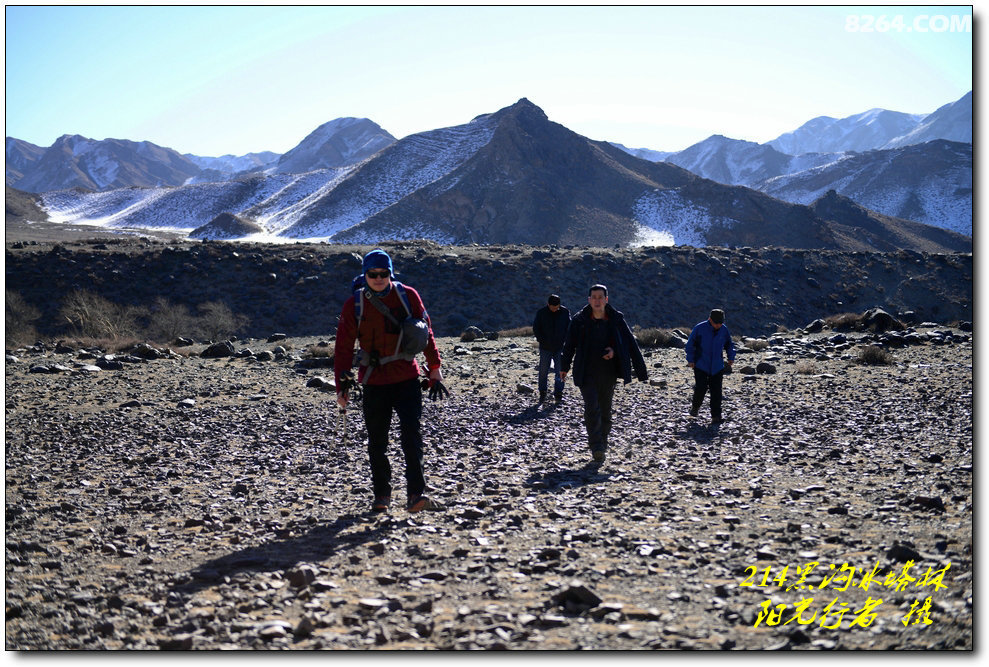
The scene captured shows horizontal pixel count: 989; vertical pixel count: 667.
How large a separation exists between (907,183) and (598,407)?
141062 millimetres

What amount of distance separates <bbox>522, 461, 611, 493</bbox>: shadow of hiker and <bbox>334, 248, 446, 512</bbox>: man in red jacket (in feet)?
5.00

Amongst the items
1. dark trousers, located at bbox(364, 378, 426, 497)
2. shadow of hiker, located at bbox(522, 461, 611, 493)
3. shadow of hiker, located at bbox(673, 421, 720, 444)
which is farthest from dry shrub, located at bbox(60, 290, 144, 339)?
dark trousers, located at bbox(364, 378, 426, 497)

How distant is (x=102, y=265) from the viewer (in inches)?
1428

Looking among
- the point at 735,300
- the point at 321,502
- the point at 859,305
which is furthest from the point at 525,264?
the point at 321,502

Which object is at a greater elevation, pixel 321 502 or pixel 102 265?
pixel 102 265

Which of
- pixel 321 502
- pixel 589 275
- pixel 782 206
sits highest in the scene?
pixel 782 206

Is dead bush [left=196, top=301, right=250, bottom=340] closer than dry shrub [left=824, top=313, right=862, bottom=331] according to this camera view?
Yes

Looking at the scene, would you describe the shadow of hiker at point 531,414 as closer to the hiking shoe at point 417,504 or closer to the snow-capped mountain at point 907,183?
the hiking shoe at point 417,504

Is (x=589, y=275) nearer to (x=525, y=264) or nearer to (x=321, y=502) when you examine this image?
(x=525, y=264)

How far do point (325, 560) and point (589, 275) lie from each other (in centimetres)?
3719

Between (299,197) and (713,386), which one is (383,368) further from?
(299,197)

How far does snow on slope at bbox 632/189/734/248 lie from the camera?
81.8 m

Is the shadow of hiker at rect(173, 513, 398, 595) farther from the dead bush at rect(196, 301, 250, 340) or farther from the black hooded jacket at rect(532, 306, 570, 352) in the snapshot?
the dead bush at rect(196, 301, 250, 340)

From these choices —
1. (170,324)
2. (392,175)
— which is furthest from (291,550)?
(392,175)
